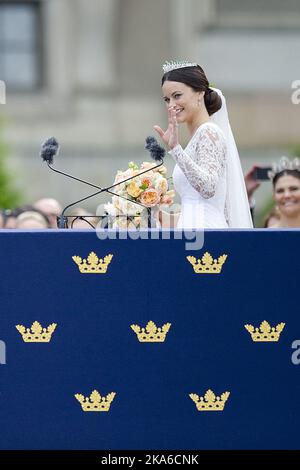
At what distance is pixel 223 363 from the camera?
16.6 ft

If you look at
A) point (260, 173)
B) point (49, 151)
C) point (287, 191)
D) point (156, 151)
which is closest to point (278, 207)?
point (287, 191)

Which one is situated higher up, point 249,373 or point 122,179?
point 122,179

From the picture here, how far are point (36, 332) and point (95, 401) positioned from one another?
11.9 inches

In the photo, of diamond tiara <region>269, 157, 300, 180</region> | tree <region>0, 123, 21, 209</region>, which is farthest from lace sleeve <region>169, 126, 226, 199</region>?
tree <region>0, 123, 21, 209</region>

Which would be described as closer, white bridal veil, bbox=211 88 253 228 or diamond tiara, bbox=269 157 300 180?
white bridal veil, bbox=211 88 253 228

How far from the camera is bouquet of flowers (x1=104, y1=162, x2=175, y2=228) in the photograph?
5.81m

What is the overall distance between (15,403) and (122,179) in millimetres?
1192

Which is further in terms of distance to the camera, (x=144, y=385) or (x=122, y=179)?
(x=122, y=179)

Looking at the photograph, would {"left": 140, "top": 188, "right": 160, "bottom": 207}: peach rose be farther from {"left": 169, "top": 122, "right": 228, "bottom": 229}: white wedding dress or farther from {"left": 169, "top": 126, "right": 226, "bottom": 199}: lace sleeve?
{"left": 169, "top": 126, "right": 226, "bottom": 199}: lace sleeve

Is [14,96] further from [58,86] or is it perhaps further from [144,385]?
[144,385]

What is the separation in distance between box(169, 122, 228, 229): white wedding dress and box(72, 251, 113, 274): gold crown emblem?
2.13ft

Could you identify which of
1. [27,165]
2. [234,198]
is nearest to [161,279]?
[234,198]

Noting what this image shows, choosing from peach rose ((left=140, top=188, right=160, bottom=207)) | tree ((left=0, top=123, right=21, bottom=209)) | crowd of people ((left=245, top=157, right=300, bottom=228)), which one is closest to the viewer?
peach rose ((left=140, top=188, right=160, bottom=207))

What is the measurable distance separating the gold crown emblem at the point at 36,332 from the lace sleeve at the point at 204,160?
84 cm
